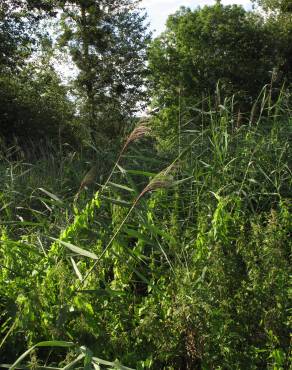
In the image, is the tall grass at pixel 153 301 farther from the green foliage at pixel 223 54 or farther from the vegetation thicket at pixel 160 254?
the green foliage at pixel 223 54

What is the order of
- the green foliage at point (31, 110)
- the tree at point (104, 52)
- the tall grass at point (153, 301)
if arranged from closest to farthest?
the tall grass at point (153, 301)
the green foliage at point (31, 110)
the tree at point (104, 52)

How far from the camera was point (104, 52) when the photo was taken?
24.9 m

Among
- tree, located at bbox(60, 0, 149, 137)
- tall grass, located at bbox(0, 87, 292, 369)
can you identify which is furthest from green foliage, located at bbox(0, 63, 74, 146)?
tall grass, located at bbox(0, 87, 292, 369)

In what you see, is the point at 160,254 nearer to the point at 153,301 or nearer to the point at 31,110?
the point at 153,301

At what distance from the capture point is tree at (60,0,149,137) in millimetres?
24344

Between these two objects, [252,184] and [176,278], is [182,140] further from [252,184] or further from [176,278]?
[176,278]

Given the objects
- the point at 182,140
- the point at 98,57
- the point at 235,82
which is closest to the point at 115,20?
the point at 98,57

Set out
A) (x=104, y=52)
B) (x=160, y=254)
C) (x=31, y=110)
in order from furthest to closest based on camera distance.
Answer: (x=104, y=52), (x=31, y=110), (x=160, y=254)

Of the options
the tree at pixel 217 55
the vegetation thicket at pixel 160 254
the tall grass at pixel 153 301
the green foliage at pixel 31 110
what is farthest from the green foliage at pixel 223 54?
the tall grass at pixel 153 301

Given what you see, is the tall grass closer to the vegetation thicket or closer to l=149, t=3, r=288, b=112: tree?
the vegetation thicket

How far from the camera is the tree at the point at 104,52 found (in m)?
24.3

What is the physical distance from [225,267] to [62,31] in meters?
23.8

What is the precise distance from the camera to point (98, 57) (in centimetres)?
2472

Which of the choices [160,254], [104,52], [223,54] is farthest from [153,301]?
[223,54]
